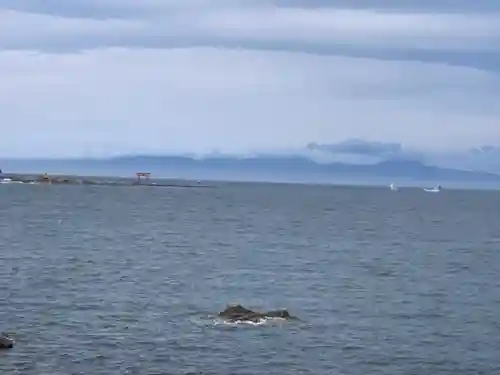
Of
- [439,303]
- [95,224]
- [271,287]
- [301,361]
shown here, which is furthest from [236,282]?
[95,224]

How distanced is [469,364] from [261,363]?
30.4 ft

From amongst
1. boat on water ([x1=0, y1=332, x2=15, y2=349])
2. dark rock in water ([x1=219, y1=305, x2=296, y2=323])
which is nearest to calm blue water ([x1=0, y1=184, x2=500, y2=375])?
boat on water ([x1=0, y1=332, x2=15, y2=349])

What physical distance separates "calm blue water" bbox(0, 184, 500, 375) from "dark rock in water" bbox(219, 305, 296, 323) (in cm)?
112

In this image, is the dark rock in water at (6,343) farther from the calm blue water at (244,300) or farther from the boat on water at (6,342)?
the calm blue water at (244,300)

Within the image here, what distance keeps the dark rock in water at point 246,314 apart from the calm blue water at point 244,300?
1119mm

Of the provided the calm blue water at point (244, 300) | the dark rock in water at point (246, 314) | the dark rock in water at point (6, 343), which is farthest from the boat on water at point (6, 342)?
the dark rock in water at point (246, 314)

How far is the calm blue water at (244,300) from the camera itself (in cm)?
4328

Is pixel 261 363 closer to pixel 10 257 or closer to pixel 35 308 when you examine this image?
pixel 35 308

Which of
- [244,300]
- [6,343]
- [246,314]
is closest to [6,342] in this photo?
[6,343]

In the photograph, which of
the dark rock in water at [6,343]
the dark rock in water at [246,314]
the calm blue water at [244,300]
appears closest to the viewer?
the calm blue water at [244,300]

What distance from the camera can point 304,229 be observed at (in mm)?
134375

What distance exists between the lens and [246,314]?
52906mm

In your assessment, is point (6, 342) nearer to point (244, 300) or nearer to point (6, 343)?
point (6, 343)

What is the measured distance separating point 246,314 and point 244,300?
8.13 meters
